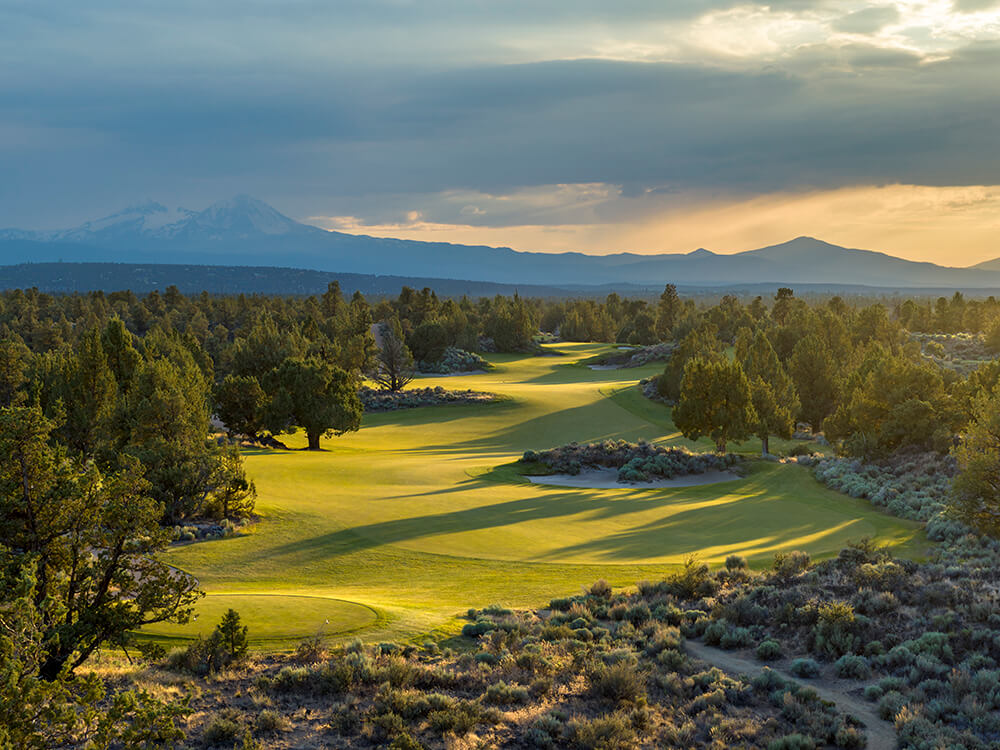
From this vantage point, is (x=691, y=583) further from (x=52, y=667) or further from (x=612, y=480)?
(x=612, y=480)

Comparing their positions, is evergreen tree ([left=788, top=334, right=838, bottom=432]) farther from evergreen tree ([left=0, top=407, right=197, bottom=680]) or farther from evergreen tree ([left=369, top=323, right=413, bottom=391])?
evergreen tree ([left=0, top=407, right=197, bottom=680])

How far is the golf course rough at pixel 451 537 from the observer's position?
16266mm

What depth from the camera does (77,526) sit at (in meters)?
10.6

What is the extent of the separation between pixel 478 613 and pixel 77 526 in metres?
8.29

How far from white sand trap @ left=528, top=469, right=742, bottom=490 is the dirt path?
19117mm

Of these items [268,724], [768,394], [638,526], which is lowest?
[638,526]

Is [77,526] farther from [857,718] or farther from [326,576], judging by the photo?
[857,718]

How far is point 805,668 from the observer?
13.8 meters

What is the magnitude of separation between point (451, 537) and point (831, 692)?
12906mm

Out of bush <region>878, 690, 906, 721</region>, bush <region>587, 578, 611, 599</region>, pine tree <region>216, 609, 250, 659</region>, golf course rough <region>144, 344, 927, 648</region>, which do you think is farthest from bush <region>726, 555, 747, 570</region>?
pine tree <region>216, 609, 250, 659</region>

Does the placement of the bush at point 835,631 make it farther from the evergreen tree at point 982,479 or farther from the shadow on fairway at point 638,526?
the evergreen tree at point 982,479

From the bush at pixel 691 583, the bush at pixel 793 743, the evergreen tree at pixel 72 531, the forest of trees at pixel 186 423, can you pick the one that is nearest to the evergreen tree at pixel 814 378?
the forest of trees at pixel 186 423

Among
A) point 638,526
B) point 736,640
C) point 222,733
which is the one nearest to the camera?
point 222,733

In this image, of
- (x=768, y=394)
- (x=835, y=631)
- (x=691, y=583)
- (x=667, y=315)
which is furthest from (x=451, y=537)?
(x=667, y=315)
